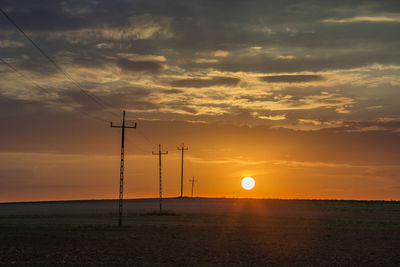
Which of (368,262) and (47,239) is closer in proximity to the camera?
(368,262)

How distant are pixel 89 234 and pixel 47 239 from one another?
6179 millimetres

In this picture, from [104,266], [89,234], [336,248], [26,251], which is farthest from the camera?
[89,234]

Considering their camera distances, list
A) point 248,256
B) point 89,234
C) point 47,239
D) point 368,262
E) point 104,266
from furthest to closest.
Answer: point 89,234
point 47,239
point 248,256
point 368,262
point 104,266

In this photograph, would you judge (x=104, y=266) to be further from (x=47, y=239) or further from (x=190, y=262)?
(x=47, y=239)

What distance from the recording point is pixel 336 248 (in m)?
40.3

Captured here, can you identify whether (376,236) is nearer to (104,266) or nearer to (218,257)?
(218,257)

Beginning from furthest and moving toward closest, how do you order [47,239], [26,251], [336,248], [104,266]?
[47,239]
[336,248]
[26,251]
[104,266]

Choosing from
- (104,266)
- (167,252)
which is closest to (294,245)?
(167,252)

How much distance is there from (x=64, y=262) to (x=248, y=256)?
11838mm

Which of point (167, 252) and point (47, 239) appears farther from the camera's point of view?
point (47, 239)

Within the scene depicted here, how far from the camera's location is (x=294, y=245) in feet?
138

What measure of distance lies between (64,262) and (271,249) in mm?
15572

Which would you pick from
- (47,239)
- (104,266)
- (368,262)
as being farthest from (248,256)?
(47,239)

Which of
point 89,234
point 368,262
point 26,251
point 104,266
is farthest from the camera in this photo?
point 89,234
